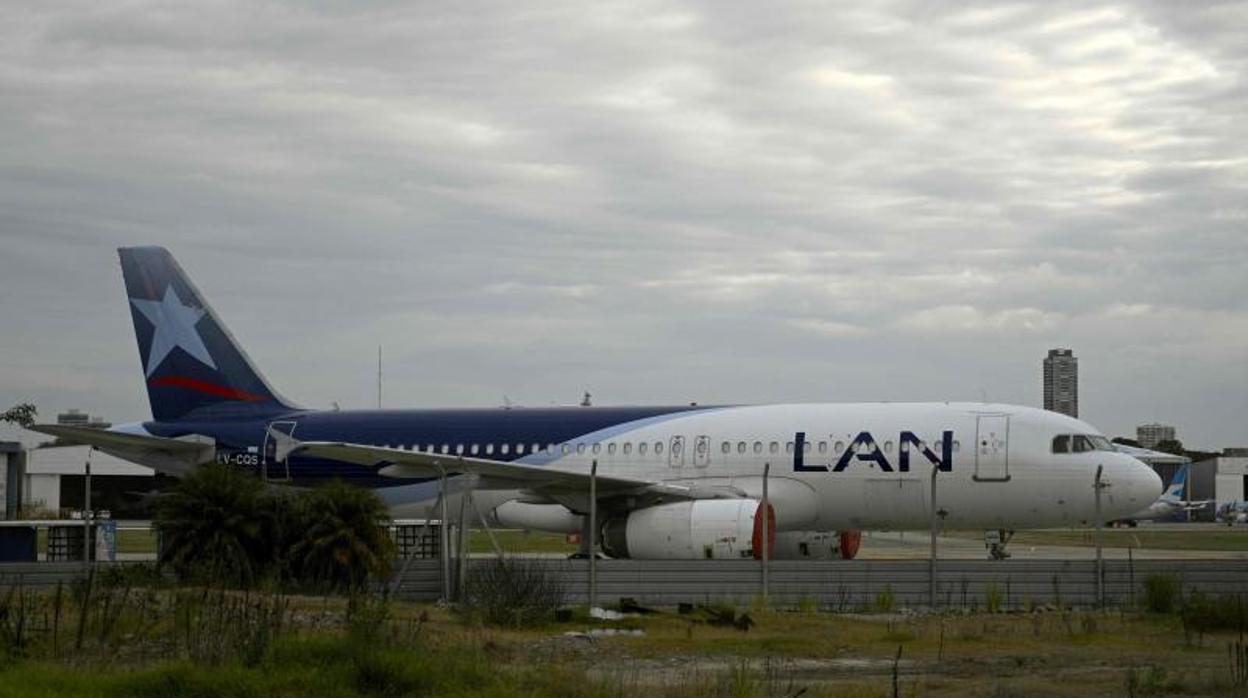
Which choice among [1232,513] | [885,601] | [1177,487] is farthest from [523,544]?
[1232,513]

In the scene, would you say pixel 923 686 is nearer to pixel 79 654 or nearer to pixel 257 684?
pixel 257 684

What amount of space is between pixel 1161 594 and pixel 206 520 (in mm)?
13473

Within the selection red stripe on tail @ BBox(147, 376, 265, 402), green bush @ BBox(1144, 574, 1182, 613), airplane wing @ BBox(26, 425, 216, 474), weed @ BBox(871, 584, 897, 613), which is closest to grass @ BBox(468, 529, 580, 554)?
red stripe on tail @ BBox(147, 376, 265, 402)

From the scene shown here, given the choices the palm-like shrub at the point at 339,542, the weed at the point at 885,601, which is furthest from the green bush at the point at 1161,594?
the palm-like shrub at the point at 339,542

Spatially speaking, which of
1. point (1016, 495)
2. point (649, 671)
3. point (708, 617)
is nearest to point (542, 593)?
point (708, 617)

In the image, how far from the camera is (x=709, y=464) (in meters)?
32.9

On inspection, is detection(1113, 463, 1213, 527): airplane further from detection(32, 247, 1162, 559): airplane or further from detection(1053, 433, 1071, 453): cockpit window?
detection(1053, 433, 1071, 453): cockpit window

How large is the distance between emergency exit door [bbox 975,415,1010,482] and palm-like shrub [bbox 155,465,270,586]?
43.8ft

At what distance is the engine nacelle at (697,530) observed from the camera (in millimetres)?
28406

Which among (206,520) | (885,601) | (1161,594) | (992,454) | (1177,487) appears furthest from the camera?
(1177,487)

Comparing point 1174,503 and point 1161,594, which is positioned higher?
point 1174,503

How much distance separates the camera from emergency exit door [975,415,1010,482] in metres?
30.7

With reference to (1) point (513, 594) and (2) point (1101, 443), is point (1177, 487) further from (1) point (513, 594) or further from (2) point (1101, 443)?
(1) point (513, 594)

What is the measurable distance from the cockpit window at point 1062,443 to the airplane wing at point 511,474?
238 inches
